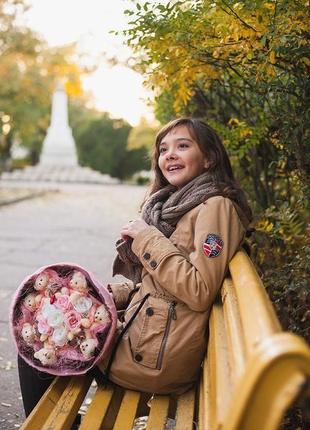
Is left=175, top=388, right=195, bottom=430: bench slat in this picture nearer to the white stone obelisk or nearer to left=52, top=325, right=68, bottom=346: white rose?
left=52, top=325, right=68, bottom=346: white rose

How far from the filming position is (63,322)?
2217 mm

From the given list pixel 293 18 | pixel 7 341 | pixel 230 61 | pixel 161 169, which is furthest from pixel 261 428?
pixel 7 341

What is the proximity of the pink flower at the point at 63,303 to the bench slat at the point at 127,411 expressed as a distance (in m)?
0.40

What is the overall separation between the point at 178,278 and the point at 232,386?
2.62 feet

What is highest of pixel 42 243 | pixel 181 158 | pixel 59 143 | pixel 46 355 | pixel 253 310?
pixel 181 158

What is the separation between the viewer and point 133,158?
28.6m

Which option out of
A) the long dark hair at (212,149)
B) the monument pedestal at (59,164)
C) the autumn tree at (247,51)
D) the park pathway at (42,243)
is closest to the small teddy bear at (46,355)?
the park pathway at (42,243)

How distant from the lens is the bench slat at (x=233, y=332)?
46.7 inches

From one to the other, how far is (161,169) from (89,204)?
11420mm

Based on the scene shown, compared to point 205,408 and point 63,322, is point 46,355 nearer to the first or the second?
point 63,322

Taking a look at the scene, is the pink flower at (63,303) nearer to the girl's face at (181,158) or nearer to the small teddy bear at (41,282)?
the small teddy bear at (41,282)

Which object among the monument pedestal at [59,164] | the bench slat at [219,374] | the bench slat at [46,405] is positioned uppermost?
the bench slat at [219,374]

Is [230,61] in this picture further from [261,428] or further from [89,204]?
[89,204]

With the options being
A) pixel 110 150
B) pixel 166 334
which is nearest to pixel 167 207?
pixel 166 334
